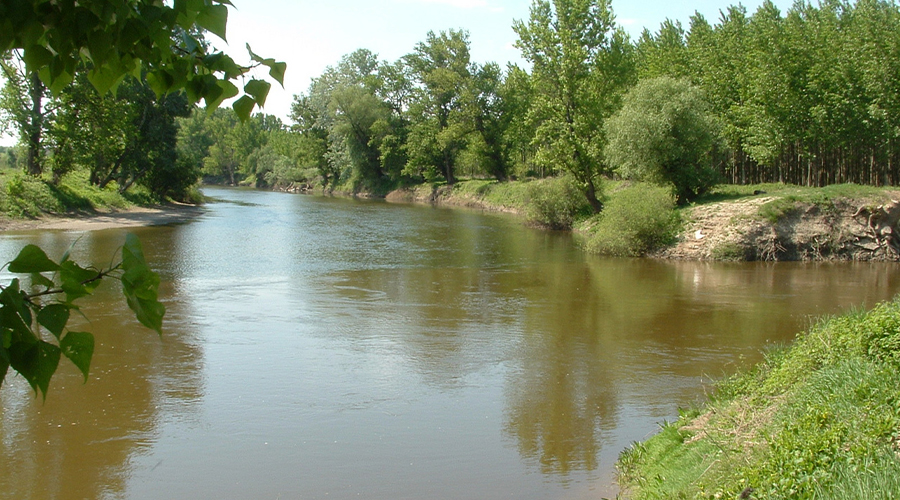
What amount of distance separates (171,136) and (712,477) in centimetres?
4121

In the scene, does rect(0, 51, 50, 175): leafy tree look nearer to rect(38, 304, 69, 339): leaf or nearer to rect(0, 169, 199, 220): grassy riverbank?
rect(0, 169, 199, 220): grassy riverbank

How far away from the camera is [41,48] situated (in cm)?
272

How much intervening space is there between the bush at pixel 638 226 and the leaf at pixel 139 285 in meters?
24.2

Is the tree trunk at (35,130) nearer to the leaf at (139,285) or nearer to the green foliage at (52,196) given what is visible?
the green foliage at (52,196)

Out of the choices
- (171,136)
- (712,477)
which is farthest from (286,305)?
(171,136)

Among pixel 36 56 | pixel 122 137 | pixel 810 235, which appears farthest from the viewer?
pixel 122 137

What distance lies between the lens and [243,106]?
300 cm

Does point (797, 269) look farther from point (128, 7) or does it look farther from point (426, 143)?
point (426, 143)

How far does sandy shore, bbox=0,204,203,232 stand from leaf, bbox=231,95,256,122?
97.0 feet

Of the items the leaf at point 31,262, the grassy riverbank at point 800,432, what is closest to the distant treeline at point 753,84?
the grassy riverbank at point 800,432

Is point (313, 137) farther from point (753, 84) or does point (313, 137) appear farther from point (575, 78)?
point (753, 84)

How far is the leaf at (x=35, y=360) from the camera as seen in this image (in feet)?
7.89

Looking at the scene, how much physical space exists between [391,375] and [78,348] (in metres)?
8.78

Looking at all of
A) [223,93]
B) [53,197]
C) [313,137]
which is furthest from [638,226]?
[313,137]
